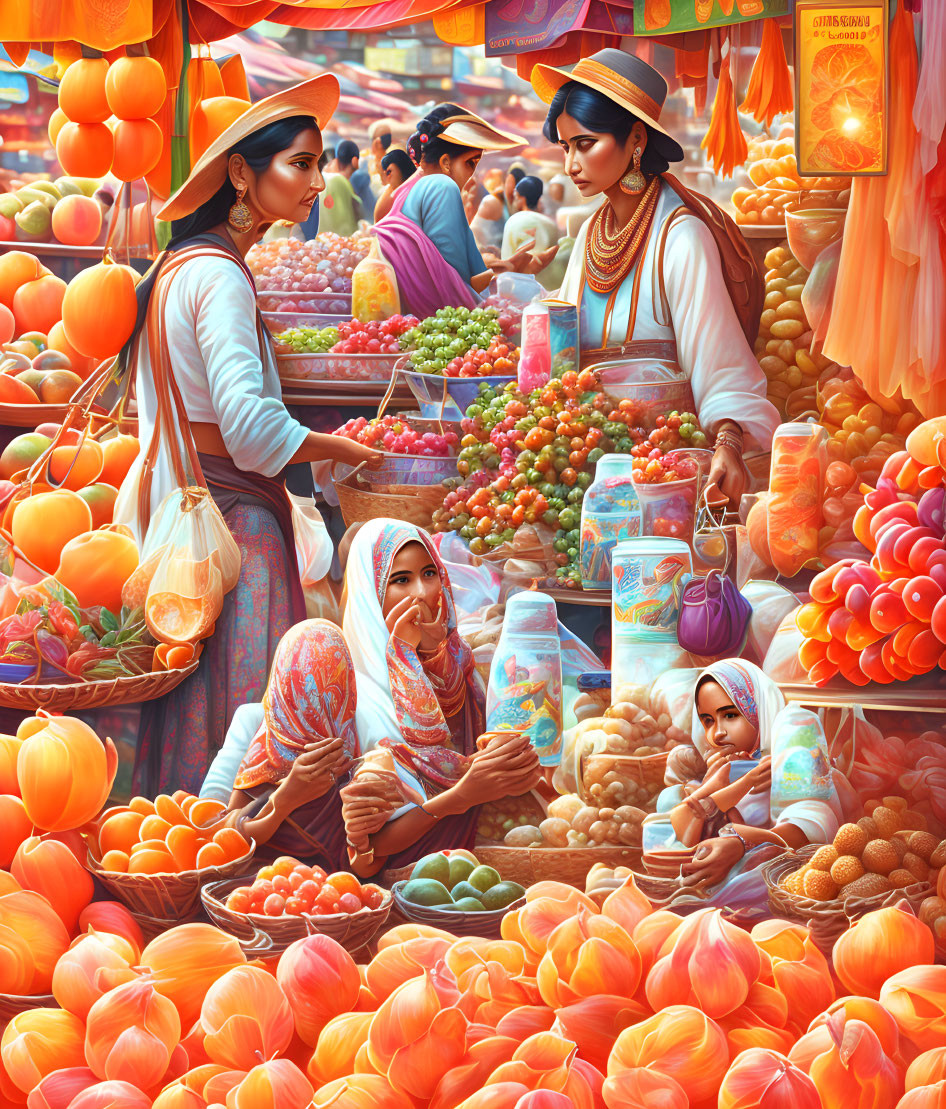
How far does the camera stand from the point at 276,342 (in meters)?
3.03

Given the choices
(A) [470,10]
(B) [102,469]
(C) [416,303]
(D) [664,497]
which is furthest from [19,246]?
(D) [664,497]

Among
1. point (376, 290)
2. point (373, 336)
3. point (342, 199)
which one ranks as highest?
point (342, 199)

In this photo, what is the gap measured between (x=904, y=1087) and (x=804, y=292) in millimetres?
1605

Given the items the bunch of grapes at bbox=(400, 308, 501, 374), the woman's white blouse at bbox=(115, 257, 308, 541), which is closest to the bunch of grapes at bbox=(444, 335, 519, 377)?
the bunch of grapes at bbox=(400, 308, 501, 374)

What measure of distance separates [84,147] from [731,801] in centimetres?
229

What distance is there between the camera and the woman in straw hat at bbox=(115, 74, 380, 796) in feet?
9.53

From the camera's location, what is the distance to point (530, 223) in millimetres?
3016

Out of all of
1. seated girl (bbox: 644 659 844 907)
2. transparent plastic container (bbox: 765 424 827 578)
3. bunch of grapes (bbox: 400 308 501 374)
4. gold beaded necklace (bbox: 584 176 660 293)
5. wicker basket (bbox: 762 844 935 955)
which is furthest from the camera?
bunch of grapes (bbox: 400 308 501 374)

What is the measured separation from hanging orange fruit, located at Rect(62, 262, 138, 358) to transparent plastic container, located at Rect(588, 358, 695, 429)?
1.16 metres

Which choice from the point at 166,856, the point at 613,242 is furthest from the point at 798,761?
the point at 166,856

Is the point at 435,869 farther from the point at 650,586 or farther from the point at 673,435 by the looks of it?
the point at 673,435

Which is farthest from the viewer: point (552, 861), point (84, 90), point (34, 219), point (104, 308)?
point (34, 219)

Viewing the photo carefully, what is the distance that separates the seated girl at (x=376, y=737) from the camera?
8.87 ft

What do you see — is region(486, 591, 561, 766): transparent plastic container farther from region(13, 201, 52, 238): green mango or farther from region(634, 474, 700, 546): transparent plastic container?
region(13, 201, 52, 238): green mango
